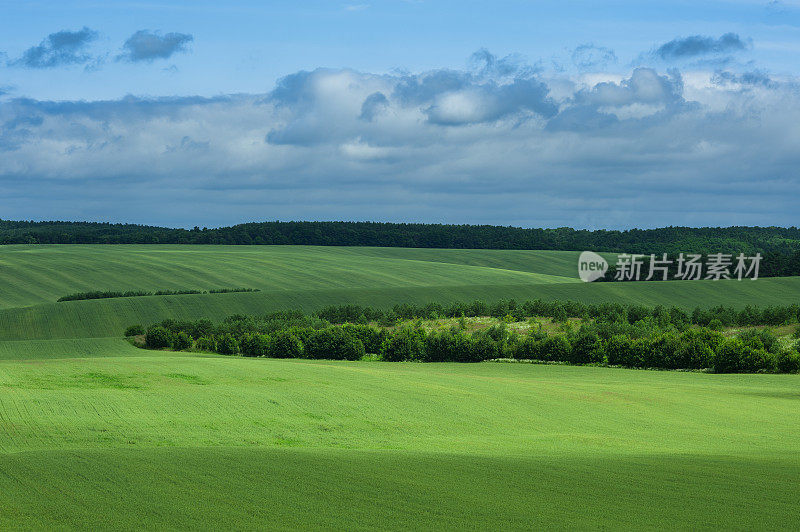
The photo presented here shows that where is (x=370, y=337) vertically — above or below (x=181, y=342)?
above

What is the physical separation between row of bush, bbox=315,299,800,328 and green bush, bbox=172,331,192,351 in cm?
1812

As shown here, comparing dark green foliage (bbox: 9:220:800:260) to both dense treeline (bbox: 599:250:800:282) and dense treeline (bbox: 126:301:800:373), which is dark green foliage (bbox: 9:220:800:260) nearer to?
dense treeline (bbox: 599:250:800:282)

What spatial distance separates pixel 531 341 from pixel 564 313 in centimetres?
1565

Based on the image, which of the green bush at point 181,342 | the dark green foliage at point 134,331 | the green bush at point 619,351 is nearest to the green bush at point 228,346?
the green bush at point 181,342

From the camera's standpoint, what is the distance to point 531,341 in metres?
64.4

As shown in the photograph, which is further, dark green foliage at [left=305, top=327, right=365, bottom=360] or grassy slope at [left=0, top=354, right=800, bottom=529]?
dark green foliage at [left=305, top=327, right=365, bottom=360]

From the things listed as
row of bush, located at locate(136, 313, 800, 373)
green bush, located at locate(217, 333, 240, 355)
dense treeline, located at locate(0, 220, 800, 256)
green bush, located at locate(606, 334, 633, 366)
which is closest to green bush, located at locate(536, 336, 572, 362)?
row of bush, located at locate(136, 313, 800, 373)

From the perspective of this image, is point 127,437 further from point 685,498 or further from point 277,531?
point 685,498

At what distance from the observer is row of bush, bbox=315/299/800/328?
7625 cm

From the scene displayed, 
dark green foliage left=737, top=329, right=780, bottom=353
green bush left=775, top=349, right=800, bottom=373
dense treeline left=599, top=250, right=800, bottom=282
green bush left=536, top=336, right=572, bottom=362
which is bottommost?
green bush left=536, top=336, right=572, bottom=362

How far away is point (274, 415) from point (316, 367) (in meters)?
17.6

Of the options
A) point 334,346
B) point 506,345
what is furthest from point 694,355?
point 334,346

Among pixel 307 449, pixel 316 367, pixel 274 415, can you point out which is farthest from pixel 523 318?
pixel 307 449

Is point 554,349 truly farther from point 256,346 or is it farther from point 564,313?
point 256,346
